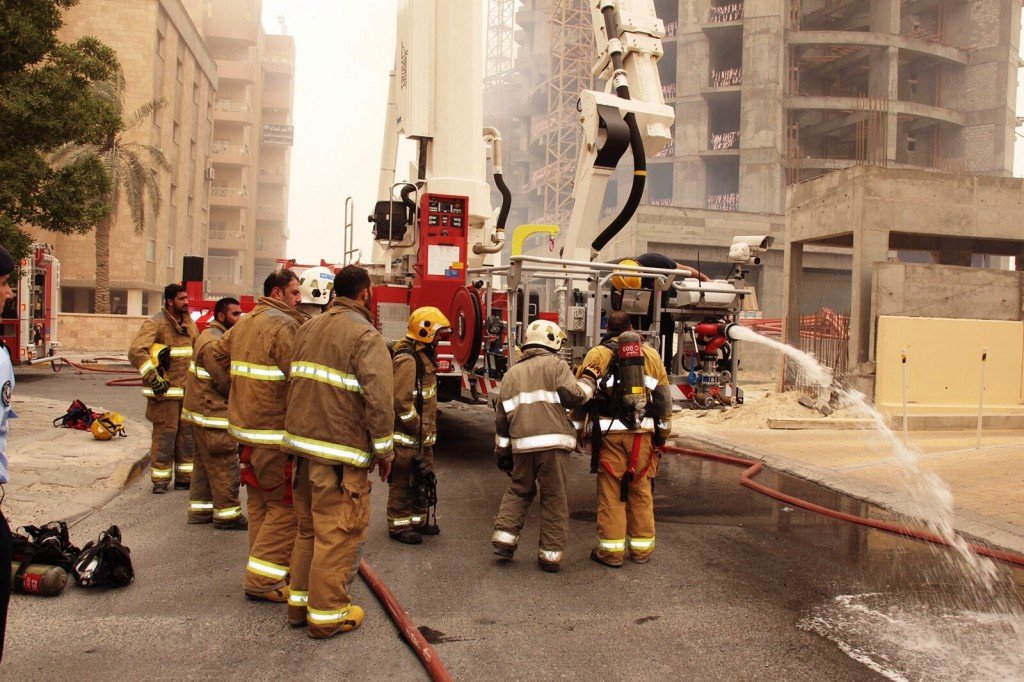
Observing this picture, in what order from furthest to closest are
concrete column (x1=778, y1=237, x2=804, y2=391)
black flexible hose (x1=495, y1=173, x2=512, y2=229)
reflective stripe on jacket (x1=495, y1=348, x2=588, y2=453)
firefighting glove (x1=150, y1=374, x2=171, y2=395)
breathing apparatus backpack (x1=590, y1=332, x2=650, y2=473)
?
1. concrete column (x1=778, y1=237, x2=804, y2=391)
2. black flexible hose (x1=495, y1=173, x2=512, y2=229)
3. firefighting glove (x1=150, y1=374, x2=171, y2=395)
4. breathing apparatus backpack (x1=590, y1=332, x2=650, y2=473)
5. reflective stripe on jacket (x1=495, y1=348, x2=588, y2=453)

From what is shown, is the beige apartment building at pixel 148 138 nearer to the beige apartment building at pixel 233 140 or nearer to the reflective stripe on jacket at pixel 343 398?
the beige apartment building at pixel 233 140

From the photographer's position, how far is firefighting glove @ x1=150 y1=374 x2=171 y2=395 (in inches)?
280

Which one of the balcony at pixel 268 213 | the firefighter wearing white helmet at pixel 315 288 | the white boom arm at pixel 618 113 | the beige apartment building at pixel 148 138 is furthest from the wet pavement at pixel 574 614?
the balcony at pixel 268 213

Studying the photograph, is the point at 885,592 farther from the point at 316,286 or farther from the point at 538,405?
the point at 316,286

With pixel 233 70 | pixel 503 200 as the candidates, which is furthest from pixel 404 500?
pixel 233 70

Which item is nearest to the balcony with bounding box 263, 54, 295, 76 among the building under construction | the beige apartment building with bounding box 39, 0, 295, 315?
the beige apartment building with bounding box 39, 0, 295, 315

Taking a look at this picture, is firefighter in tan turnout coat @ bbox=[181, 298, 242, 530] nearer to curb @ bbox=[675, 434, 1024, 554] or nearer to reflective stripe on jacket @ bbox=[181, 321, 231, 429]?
reflective stripe on jacket @ bbox=[181, 321, 231, 429]

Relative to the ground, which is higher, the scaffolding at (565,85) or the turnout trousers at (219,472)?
the scaffolding at (565,85)

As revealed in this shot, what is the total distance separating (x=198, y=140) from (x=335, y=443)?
50.8m

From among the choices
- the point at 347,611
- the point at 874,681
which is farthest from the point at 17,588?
the point at 874,681

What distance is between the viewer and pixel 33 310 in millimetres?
18734

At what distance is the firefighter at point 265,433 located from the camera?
454 cm

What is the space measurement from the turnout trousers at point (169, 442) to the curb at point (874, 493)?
251 inches

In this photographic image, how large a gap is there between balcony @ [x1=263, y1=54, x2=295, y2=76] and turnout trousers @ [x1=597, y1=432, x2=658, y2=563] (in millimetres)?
78335
